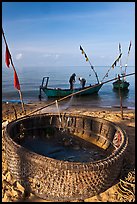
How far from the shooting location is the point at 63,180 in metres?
3.14

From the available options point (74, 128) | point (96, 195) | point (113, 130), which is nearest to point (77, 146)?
point (74, 128)

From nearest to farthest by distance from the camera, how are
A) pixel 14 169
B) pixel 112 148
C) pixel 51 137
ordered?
pixel 14 169 < pixel 112 148 < pixel 51 137

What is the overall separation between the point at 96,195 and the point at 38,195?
1.07m

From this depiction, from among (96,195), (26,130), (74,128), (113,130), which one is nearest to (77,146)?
(74,128)

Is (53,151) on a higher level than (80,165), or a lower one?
lower

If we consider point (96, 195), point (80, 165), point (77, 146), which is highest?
point (80, 165)

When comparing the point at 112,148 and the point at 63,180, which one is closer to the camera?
the point at 63,180

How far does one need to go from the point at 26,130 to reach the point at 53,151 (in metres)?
1.16

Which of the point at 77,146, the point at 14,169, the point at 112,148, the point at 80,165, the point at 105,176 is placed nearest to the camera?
the point at 80,165

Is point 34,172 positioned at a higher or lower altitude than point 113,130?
lower

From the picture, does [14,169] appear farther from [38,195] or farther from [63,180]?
[63,180]

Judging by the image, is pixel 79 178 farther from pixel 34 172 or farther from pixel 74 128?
pixel 74 128

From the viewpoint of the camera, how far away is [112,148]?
502cm

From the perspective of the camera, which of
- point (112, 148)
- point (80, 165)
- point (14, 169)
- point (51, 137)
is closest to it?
point (80, 165)
